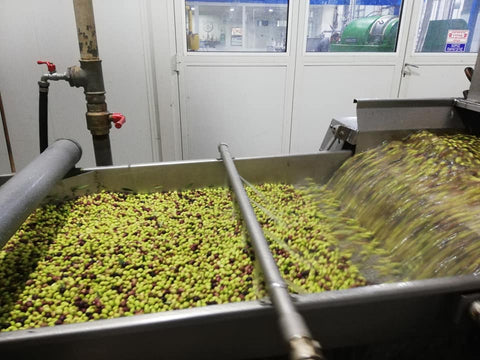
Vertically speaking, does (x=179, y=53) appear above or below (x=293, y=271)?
above

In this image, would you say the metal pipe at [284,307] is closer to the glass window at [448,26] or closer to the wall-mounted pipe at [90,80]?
the wall-mounted pipe at [90,80]

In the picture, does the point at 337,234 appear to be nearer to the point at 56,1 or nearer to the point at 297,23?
the point at 297,23

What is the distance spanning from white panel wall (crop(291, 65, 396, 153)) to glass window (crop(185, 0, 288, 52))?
16.7 inches

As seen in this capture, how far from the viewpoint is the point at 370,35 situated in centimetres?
323

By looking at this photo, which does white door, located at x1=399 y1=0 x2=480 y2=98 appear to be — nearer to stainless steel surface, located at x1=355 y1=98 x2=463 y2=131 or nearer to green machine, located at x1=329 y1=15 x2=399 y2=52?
green machine, located at x1=329 y1=15 x2=399 y2=52

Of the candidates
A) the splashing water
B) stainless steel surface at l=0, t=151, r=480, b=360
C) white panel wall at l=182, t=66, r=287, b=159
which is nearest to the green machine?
white panel wall at l=182, t=66, r=287, b=159

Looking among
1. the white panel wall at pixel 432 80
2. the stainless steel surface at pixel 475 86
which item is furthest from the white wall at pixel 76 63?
the white panel wall at pixel 432 80

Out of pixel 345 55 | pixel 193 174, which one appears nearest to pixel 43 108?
pixel 193 174

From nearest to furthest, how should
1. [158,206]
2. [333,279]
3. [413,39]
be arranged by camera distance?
[333,279]
[158,206]
[413,39]

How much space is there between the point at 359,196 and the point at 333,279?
60 centimetres

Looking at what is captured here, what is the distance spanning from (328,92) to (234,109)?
0.91 metres

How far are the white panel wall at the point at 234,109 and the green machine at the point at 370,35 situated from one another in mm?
674

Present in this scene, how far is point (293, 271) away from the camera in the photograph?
1.33 meters

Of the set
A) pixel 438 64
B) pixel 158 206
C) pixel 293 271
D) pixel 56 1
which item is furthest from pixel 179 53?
pixel 438 64
